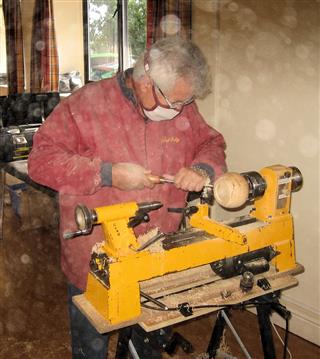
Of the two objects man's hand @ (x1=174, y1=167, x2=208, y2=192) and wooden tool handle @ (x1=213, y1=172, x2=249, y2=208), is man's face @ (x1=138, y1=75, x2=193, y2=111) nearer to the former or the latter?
man's hand @ (x1=174, y1=167, x2=208, y2=192)

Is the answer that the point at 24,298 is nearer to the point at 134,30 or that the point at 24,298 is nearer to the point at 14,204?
the point at 14,204

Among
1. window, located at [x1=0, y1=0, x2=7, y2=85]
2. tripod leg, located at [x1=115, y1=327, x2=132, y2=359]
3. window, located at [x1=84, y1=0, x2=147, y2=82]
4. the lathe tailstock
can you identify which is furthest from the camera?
window, located at [x1=0, y1=0, x2=7, y2=85]

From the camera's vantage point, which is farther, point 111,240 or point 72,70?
point 72,70

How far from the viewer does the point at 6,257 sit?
4039 mm

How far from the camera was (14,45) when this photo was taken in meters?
6.25

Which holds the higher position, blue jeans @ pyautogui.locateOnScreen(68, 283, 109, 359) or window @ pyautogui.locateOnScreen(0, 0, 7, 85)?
window @ pyautogui.locateOnScreen(0, 0, 7, 85)

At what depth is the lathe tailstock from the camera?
4.55 ft

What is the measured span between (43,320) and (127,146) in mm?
1778

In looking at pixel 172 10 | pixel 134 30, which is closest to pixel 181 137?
pixel 172 10

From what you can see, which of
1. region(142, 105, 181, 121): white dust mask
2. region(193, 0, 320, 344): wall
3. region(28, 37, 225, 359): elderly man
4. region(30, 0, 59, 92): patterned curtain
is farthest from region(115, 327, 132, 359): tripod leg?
region(30, 0, 59, 92): patterned curtain

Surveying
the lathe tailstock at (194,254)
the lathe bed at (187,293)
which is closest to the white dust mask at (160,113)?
the lathe tailstock at (194,254)

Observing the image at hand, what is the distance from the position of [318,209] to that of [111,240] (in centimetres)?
161

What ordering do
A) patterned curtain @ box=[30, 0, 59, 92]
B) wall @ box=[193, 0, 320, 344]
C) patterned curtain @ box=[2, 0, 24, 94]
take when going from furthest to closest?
patterned curtain @ box=[2, 0, 24, 94] < patterned curtain @ box=[30, 0, 59, 92] < wall @ box=[193, 0, 320, 344]

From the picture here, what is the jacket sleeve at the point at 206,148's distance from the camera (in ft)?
6.07
